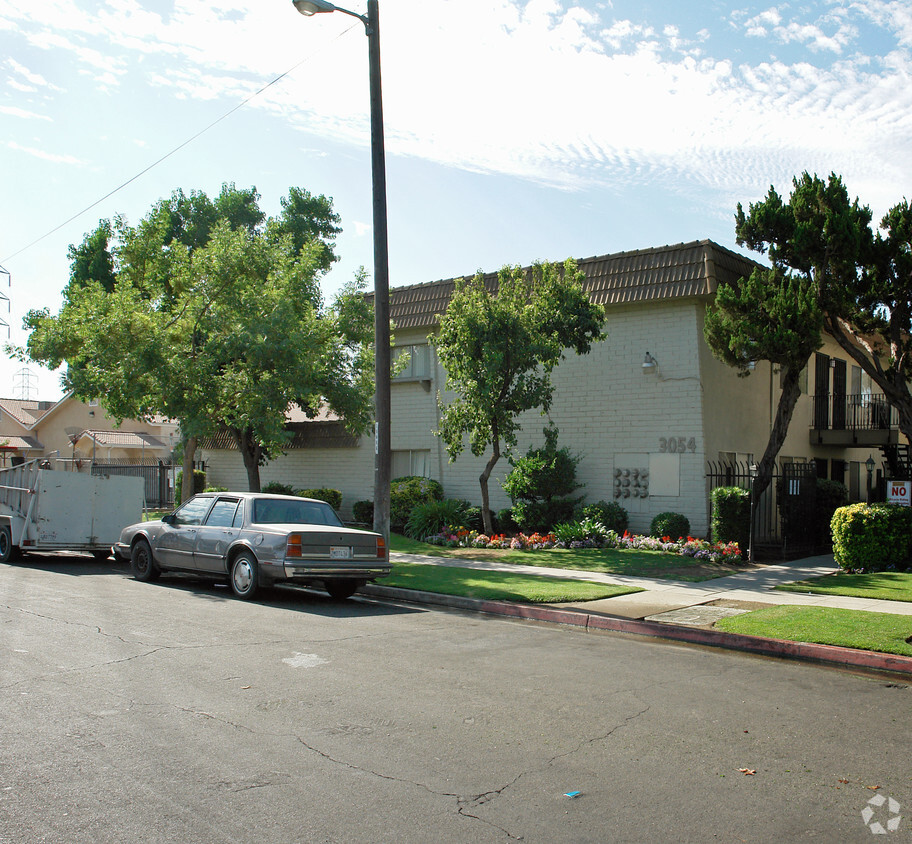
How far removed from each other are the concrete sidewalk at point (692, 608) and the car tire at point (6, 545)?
25.4ft

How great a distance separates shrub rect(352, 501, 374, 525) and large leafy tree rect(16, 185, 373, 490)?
2.98 meters

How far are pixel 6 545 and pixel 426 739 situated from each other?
13684mm

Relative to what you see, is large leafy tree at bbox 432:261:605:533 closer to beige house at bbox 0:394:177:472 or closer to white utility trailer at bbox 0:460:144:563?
white utility trailer at bbox 0:460:144:563

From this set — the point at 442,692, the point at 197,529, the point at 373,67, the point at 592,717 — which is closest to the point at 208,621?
the point at 197,529

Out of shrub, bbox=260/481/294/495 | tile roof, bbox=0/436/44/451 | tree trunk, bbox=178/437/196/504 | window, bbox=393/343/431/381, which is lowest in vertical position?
shrub, bbox=260/481/294/495

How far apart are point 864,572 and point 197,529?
36.4 ft

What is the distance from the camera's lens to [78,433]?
44.9 meters

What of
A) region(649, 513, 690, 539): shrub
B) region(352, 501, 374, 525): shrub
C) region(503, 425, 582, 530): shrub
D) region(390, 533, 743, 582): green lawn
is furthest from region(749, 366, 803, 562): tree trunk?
region(352, 501, 374, 525): shrub

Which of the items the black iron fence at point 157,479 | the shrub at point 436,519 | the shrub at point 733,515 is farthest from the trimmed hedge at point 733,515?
the black iron fence at point 157,479

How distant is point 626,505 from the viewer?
19484mm

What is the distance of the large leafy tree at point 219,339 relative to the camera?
61.6 feet

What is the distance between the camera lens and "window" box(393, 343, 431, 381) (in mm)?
23688

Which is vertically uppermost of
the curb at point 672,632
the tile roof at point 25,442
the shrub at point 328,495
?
the tile roof at point 25,442

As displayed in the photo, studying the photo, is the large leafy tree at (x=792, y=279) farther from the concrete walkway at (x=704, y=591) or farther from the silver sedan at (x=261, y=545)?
the silver sedan at (x=261, y=545)
